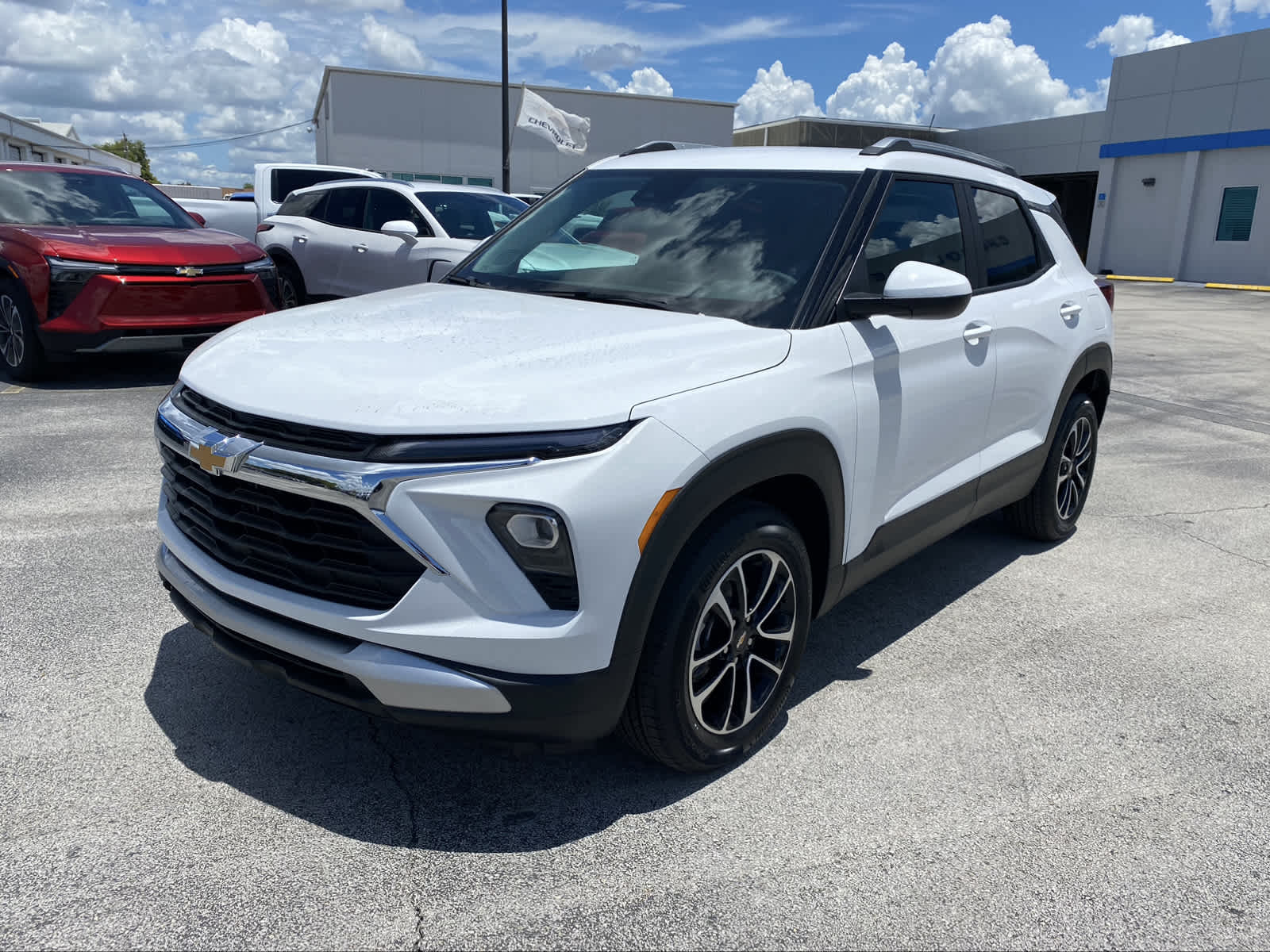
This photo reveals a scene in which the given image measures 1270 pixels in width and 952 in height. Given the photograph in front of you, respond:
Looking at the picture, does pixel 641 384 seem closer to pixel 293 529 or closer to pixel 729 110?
pixel 293 529

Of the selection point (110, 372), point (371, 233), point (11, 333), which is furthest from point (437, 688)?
point (371, 233)

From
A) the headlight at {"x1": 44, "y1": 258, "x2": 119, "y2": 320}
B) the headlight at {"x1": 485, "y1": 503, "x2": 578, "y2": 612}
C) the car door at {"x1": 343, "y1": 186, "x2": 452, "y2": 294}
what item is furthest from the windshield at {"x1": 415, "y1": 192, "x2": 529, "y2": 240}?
the headlight at {"x1": 485, "y1": 503, "x2": 578, "y2": 612}

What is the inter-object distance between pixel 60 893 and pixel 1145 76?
117ft

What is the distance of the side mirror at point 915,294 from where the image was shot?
3.07m

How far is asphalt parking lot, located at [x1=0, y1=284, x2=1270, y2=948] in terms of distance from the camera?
7.69ft

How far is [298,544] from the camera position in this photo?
248 cm

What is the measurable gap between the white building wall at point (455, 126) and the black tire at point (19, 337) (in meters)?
26.9

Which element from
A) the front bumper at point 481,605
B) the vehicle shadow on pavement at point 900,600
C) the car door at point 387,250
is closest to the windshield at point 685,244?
the front bumper at point 481,605

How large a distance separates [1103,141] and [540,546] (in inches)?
1453

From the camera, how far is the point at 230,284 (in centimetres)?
773

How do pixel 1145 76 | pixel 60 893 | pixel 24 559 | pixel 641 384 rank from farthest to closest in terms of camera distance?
pixel 1145 76 < pixel 24 559 < pixel 641 384 < pixel 60 893

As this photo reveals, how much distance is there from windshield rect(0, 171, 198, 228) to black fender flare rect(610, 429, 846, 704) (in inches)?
293

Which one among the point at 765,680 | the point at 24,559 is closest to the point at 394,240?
the point at 24,559

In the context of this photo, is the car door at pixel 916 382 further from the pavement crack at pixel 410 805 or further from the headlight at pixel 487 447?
the pavement crack at pixel 410 805
